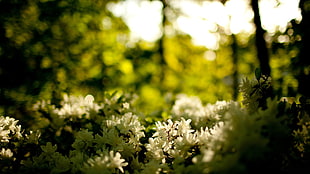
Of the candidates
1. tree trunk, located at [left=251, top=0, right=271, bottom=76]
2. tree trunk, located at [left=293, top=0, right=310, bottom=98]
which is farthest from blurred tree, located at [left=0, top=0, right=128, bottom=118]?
tree trunk, located at [left=293, top=0, right=310, bottom=98]

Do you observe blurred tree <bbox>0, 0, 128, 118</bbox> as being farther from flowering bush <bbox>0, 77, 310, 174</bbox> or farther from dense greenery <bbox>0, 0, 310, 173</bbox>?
flowering bush <bbox>0, 77, 310, 174</bbox>

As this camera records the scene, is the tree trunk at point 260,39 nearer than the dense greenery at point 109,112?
No

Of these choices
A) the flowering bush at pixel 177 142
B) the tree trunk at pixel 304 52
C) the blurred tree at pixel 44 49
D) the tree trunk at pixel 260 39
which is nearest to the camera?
the flowering bush at pixel 177 142

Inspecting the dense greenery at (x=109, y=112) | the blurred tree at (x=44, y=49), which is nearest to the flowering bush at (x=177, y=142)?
the dense greenery at (x=109, y=112)

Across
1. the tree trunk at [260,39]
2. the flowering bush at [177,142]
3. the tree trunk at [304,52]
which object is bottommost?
the flowering bush at [177,142]

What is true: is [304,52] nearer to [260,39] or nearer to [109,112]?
[260,39]

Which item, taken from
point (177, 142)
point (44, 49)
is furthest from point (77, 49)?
point (177, 142)

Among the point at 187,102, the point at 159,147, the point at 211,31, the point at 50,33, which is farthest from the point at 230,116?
the point at 211,31

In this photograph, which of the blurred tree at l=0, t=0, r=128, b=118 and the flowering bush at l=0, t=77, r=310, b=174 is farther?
the blurred tree at l=0, t=0, r=128, b=118

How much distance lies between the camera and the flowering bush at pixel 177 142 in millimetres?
1457

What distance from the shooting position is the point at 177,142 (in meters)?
1.98

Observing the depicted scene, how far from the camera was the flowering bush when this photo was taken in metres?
1.46

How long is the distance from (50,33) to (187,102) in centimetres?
252

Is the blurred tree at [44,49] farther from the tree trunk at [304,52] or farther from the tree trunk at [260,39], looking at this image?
the tree trunk at [304,52]
